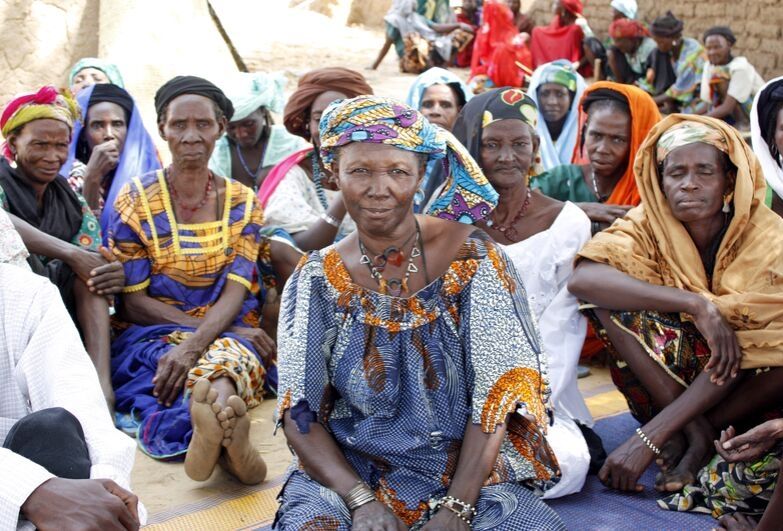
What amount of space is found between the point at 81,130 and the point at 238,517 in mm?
2825

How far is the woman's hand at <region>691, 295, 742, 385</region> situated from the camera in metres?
3.22

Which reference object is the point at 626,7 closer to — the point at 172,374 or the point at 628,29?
the point at 628,29

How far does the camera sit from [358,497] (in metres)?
2.44

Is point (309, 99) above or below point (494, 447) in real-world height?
above

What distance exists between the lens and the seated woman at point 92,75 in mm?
5777

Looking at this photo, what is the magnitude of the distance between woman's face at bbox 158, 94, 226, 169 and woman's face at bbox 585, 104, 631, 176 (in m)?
1.83

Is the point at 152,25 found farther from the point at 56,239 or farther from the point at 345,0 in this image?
the point at 345,0

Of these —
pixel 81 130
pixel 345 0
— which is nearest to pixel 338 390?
pixel 81 130

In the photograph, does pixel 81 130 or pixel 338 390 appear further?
pixel 81 130

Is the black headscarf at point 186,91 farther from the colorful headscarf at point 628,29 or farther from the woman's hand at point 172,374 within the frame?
the colorful headscarf at point 628,29

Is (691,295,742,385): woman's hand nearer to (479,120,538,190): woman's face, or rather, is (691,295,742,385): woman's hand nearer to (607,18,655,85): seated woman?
(479,120,538,190): woman's face

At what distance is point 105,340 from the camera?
4.13 meters

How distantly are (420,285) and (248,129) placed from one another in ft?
9.92

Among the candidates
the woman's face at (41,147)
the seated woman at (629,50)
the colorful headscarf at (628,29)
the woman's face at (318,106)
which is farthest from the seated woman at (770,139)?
the colorful headscarf at (628,29)
